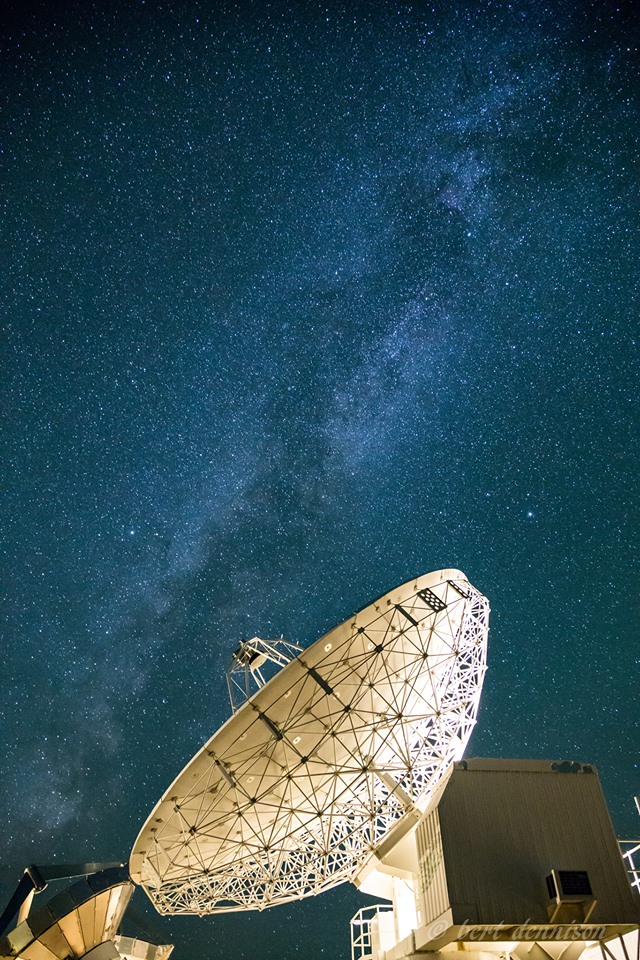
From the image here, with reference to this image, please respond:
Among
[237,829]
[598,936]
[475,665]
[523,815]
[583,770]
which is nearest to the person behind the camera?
[598,936]

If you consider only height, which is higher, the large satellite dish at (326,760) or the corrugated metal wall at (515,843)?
the large satellite dish at (326,760)

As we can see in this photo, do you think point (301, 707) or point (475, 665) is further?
point (475, 665)

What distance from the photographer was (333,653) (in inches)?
729

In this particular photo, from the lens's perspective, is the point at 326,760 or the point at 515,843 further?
the point at 326,760

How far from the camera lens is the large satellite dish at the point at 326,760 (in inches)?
725

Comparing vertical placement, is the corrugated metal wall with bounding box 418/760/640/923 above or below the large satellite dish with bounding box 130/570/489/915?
below

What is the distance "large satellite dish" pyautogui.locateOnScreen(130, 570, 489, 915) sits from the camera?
1842 centimetres

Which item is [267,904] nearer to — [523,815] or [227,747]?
[227,747]

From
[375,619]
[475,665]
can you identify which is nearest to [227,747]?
[375,619]

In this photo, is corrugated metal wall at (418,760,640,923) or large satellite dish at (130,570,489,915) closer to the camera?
corrugated metal wall at (418,760,640,923)

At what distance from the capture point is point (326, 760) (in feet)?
65.2

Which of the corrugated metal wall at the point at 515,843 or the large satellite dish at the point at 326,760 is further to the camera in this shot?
the large satellite dish at the point at 326,760

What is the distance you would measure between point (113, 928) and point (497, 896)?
11.8 meters

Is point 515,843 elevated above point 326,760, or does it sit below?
below
